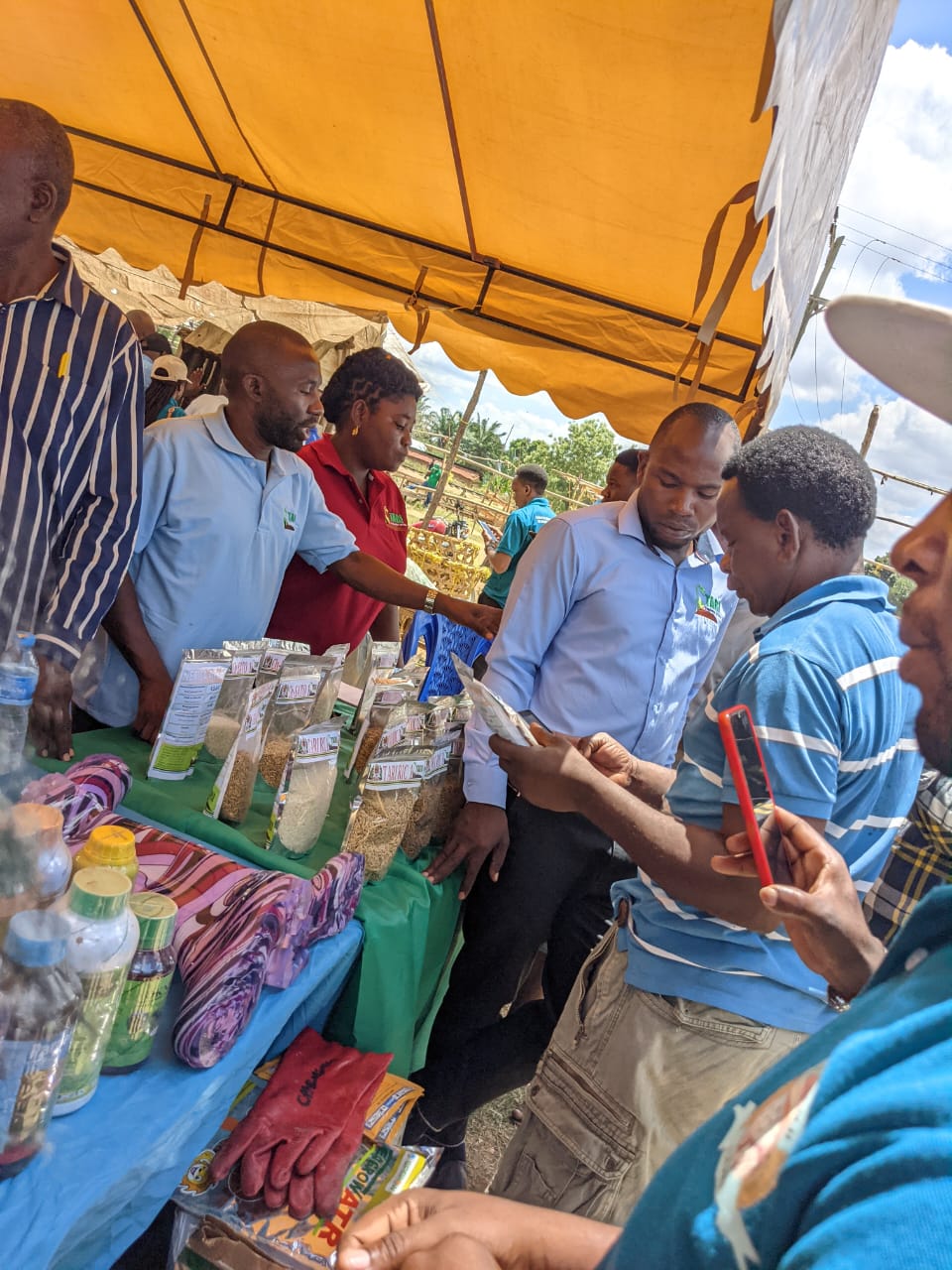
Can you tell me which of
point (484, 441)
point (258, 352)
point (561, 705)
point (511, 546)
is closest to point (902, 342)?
point (561, 705)

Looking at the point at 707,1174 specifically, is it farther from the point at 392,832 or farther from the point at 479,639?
the point at 479,639

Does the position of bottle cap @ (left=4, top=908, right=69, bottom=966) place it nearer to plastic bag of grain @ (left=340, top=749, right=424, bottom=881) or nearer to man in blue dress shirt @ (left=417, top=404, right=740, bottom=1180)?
plastic bag of grain @ (left=340, top=749, right=424, bottom=881)

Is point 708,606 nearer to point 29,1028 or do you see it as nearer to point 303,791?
point 303,791

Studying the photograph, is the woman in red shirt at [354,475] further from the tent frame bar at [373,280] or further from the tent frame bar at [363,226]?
the tent frame bar at [373,280]

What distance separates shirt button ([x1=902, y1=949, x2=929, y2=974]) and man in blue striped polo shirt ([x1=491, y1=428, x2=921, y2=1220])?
2.18 feet

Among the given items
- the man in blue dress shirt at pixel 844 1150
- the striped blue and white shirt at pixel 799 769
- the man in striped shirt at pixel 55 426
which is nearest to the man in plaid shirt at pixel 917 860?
the striped blue and white shirt at pixel 799 769

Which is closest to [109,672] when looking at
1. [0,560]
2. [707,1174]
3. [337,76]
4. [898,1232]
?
[0,560]

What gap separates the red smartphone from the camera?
1.13 m

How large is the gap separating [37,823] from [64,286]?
4.55ft

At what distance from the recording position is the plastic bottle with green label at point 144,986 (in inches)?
41.2

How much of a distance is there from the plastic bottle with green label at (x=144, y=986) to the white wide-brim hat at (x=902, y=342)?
1010 mm

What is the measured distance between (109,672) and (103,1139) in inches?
50.9

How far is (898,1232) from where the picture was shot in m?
0.37

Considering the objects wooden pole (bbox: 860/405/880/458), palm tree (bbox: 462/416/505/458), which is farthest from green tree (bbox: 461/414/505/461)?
wooden pole (bbox: 860/405/880/458)
